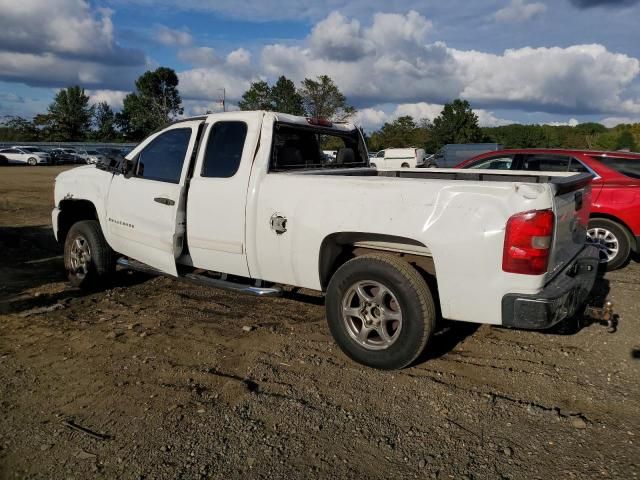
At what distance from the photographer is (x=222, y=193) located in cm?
441

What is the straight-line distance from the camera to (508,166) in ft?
26.6

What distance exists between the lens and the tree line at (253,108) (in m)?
72.2

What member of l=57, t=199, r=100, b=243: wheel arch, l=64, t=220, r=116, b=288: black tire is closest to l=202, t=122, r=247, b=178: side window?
l=64, t=220, r=116, b=288: black tire

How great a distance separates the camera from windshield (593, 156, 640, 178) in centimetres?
682

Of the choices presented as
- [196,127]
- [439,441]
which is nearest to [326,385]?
[439,441]

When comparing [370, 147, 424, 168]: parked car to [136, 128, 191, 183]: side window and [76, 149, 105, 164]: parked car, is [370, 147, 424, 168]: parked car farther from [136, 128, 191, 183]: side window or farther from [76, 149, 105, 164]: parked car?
[136, 128, 191, 183]: side window

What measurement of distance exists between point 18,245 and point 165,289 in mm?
3760

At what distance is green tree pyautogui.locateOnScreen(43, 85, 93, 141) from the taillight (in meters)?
84.2

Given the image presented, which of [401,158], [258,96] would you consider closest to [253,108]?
[258,96]

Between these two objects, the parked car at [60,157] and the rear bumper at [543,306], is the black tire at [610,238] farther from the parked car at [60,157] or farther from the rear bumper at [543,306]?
the parked car at [60,157]

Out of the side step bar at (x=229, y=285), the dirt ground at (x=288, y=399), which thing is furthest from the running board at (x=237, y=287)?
the dirt ground at (x=288, y=399)

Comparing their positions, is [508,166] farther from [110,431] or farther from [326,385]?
[110,431]

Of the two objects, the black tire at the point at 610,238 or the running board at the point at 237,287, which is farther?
the black tire at the point at 610,238

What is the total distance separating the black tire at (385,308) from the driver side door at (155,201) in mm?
1724
